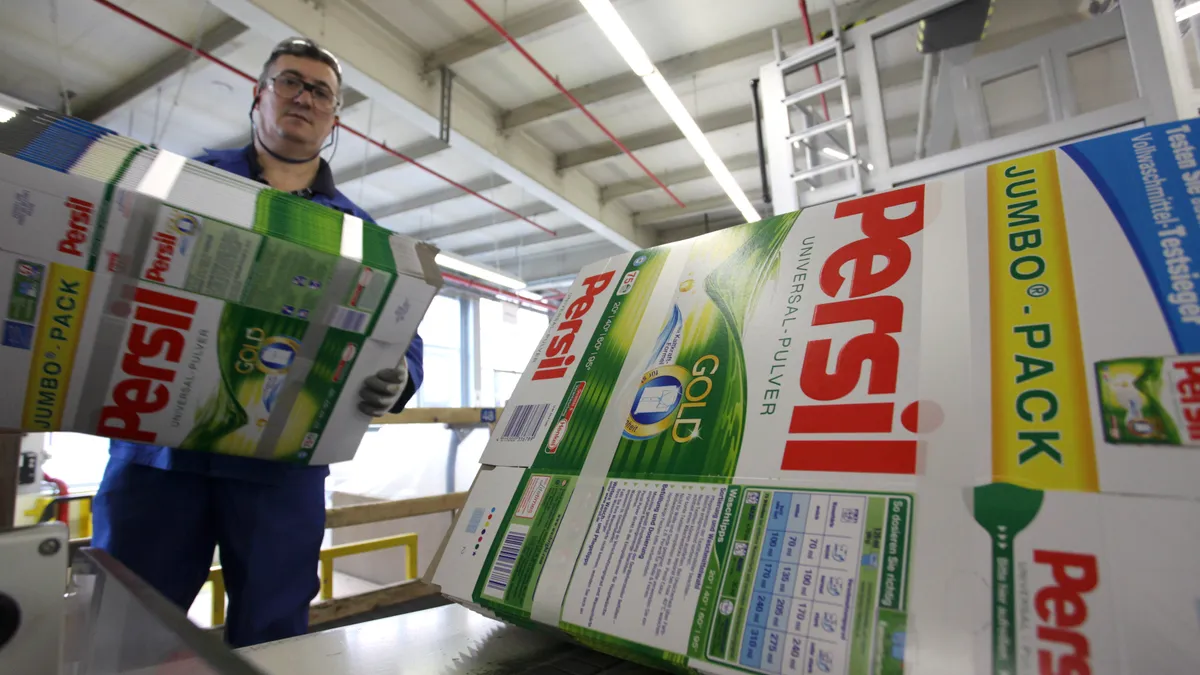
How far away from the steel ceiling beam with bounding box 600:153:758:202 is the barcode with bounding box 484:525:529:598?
525 centimetres

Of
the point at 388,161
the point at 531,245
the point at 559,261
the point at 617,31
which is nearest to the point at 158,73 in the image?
the point at 388,161

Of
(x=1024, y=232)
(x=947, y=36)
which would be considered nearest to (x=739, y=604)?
(x=1024, y=232)

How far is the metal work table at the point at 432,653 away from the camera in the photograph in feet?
1.57

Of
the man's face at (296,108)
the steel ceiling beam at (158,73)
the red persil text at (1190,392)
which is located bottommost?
the red persil text at (1190,392)

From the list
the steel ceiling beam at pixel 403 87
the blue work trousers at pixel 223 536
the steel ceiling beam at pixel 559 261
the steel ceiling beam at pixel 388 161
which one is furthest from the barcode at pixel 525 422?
the steel ceiling beam at pixel 559 261

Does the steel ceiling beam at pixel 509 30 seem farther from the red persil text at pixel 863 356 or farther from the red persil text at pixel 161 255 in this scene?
the red persil text at pixel 863 356

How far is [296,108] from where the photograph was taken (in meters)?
1.27

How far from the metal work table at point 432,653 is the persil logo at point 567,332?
0.27 meters

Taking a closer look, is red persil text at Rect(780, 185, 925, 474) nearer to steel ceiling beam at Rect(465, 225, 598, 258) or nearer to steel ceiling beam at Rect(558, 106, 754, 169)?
steel ceiling beam at Rect(558, 106, 754, 169)

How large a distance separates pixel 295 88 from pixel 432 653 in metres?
1.24

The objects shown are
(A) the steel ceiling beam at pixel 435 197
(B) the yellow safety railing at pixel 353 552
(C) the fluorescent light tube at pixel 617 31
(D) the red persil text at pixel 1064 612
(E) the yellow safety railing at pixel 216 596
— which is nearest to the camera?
(D) the red persil text at pixel 1064 612

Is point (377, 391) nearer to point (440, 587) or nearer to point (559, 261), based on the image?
point (440, 587)

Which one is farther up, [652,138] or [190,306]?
[652,138]

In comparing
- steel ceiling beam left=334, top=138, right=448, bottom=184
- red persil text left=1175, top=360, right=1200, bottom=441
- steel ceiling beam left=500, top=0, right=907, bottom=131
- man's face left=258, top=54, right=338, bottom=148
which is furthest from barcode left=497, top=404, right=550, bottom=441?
steel ceiling beam left=334, top=138, right=448, bottom=184
